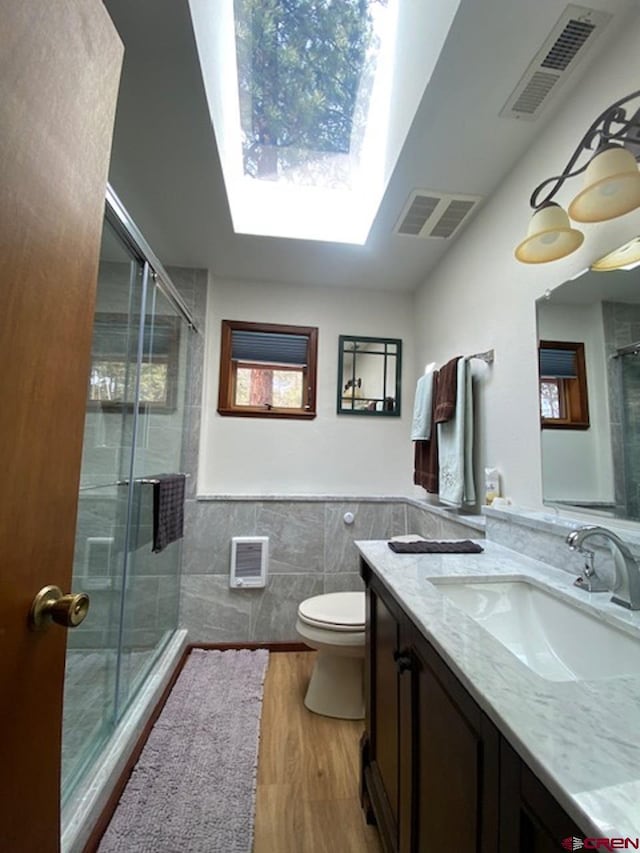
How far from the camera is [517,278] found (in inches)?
61.7

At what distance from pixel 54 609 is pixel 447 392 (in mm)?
1790

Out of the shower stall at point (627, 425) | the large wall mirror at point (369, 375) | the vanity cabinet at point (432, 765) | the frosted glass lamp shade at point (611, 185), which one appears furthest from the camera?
the large wall mirror at point (369, 375)

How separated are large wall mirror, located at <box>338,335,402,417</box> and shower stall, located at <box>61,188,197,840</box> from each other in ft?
3.89

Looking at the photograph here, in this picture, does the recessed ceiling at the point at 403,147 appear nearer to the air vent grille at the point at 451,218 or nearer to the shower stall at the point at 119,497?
the air vent grille at the point at 451,218

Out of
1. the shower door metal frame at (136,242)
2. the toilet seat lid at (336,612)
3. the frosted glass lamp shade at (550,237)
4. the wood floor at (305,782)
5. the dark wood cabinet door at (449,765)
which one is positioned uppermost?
Result: the shower door metal frame at (136,242)

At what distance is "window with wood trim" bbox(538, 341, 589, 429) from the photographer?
1.23m

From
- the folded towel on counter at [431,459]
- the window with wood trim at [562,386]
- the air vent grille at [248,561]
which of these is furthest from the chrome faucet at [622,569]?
the air vent grille at [248,561]

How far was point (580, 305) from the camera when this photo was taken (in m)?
1.24

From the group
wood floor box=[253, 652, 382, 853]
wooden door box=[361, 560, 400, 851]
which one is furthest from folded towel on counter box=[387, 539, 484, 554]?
wood floor box=[253, 652, 382, 853]

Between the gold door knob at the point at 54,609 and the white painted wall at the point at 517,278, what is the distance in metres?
1.43

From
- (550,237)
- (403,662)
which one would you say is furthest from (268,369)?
(403,662)

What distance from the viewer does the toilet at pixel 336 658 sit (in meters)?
1.68

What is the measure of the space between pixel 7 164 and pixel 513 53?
57.1 inches

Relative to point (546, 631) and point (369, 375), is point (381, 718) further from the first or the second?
point (369, 375)
